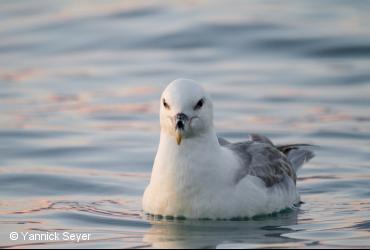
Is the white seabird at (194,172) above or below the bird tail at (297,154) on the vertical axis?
below

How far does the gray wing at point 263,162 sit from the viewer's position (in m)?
10.2

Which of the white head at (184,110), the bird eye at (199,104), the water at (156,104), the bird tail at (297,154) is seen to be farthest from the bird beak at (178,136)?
the bird tail at (297,154)

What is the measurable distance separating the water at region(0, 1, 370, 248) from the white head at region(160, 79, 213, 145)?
2.68 ft

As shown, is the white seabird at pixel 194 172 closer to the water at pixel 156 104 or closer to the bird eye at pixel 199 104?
the bird eye at pixel 199 104

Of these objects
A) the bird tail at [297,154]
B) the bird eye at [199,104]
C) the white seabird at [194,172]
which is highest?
Result: the bird tail at [297,154]

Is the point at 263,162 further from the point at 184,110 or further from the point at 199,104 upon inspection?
the point at 184,110

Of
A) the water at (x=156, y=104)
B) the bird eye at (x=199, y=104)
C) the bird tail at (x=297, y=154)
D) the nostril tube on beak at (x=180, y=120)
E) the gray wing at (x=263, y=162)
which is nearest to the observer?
the nostril tube on beak at (x=180, y=120)

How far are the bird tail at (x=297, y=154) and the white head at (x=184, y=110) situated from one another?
265cm

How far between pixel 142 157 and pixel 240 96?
3812 mm

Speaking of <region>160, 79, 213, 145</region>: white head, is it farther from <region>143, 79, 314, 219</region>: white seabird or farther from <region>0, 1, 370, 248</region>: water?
<region>0, 1, 370, 248</region>: water

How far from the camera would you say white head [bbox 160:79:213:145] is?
9242 millimetres

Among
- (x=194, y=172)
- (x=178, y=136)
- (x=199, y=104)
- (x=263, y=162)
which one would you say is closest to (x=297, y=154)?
(x=263, y=162)

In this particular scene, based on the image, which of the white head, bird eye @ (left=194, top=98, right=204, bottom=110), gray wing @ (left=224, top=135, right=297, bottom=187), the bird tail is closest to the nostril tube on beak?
the white head

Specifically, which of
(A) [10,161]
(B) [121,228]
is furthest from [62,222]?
(A) [10,161]
